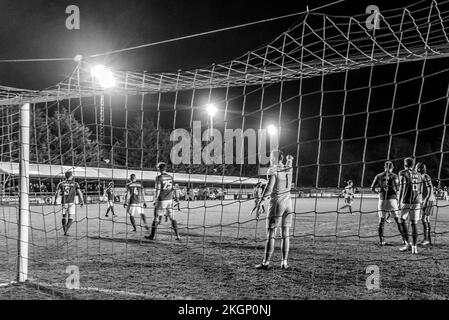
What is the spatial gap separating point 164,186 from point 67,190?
10.2ft

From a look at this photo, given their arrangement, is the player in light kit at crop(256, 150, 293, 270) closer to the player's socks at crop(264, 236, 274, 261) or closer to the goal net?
the player's socks at crop(264, 236, 274, 261)

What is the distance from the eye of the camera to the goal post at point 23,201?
5.59m

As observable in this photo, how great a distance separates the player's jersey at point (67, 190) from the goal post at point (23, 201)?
5.19 meters

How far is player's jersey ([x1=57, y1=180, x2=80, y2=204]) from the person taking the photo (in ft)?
35.5

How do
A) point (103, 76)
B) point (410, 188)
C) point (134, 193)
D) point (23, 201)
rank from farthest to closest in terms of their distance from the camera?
point (134, 193), point (410, 188), point (103, 76), point (23, 201)

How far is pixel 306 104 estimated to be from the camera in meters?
8.62

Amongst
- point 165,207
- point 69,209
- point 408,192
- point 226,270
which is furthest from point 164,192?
point 408,192

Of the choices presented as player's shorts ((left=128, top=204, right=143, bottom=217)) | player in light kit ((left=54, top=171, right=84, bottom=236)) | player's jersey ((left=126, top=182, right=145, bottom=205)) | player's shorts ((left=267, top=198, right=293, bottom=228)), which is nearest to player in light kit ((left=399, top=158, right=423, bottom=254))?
player's shorts ((left=267, top=198, right=293, bottom=228))

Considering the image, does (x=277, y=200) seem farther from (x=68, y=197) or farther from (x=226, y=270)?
(x=68, y=197)

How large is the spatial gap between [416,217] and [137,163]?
128 ft

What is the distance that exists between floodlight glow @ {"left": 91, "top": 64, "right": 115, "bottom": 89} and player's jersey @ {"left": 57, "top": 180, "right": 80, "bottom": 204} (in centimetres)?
526

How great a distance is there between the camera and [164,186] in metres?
9.53
